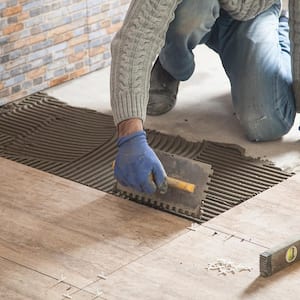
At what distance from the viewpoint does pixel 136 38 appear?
2.59 m

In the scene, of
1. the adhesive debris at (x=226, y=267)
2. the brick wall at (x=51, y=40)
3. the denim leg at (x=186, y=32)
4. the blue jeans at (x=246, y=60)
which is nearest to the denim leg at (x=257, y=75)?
the blue jeans at (x=246, y=60)

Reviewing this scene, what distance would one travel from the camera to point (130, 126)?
2.56 m

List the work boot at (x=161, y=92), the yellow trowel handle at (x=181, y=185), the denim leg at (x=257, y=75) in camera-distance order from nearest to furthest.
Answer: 1. the yellow trowel handle at (x=181, y=185)
2. the denim leg at (x=257, y=75)
3. the work boot at (x=161, y=92)

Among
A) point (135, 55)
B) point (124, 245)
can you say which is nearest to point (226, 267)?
point (124, 245)

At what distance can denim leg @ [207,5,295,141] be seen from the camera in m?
3.00

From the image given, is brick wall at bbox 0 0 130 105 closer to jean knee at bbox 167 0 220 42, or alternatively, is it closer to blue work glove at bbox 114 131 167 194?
jean knee at bbox 167 0 220 42

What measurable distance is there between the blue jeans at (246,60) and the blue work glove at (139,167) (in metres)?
0.55

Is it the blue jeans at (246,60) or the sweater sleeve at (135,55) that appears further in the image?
the blue jeans at (246,60)

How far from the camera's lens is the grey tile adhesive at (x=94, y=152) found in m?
2.66

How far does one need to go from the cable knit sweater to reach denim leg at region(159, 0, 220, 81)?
0.87 ft

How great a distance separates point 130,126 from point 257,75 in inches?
25.6

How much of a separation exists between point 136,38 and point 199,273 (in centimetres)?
76

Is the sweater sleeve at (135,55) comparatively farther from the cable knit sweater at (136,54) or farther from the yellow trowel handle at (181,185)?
the yellow trowel handle at (181,185)

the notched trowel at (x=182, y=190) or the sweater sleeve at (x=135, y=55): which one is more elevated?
the sweater sleeve at (x=135, y=55)
